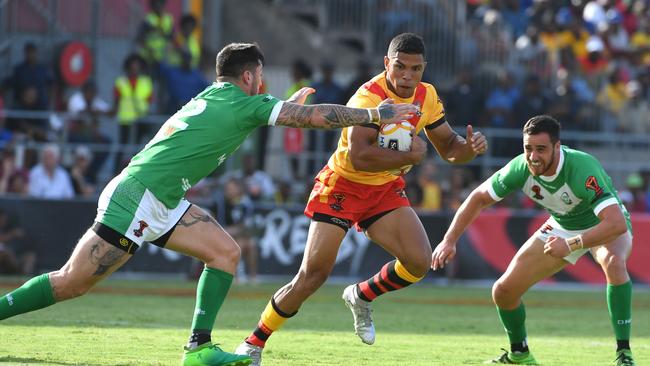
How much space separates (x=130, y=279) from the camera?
2002cm

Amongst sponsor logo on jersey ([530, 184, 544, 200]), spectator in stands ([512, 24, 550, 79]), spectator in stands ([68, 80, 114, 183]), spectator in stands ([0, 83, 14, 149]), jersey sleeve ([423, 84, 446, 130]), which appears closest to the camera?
sponsor logo on jersey ([530, 184, 544, 200])

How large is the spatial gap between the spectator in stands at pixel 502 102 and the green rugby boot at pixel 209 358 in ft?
51.7

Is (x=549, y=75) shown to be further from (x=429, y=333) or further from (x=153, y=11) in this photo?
(x=429, y=333)

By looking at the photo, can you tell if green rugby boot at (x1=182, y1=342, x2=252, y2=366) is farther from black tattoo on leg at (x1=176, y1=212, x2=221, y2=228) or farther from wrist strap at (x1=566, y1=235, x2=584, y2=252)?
wrist strap at (x1=566, y1=235, x2=584, y2=252)

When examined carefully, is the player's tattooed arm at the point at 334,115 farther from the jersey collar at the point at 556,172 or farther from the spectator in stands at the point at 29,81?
the spectator in stands at the point at 29,81

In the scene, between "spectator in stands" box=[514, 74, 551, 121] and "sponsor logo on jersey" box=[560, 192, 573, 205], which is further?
"spectator in stands" box=[514, 74, 551, 121]

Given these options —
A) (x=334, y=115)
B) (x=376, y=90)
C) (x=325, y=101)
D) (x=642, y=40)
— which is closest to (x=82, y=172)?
(x=325, y=101)

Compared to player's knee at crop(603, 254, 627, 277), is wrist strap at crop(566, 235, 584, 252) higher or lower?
higher

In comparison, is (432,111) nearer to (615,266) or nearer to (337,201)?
(337,201)

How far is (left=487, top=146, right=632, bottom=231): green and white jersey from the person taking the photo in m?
9.78

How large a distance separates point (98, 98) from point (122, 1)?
3.29 m

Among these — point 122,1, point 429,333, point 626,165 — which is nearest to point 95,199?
point 122,1

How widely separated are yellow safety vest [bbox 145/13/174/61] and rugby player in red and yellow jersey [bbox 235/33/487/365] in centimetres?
1343

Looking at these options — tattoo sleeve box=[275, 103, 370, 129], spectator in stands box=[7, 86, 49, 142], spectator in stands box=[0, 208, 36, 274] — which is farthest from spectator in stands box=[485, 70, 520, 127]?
tattoo sleeve box=[275, 103, 370, 129]
